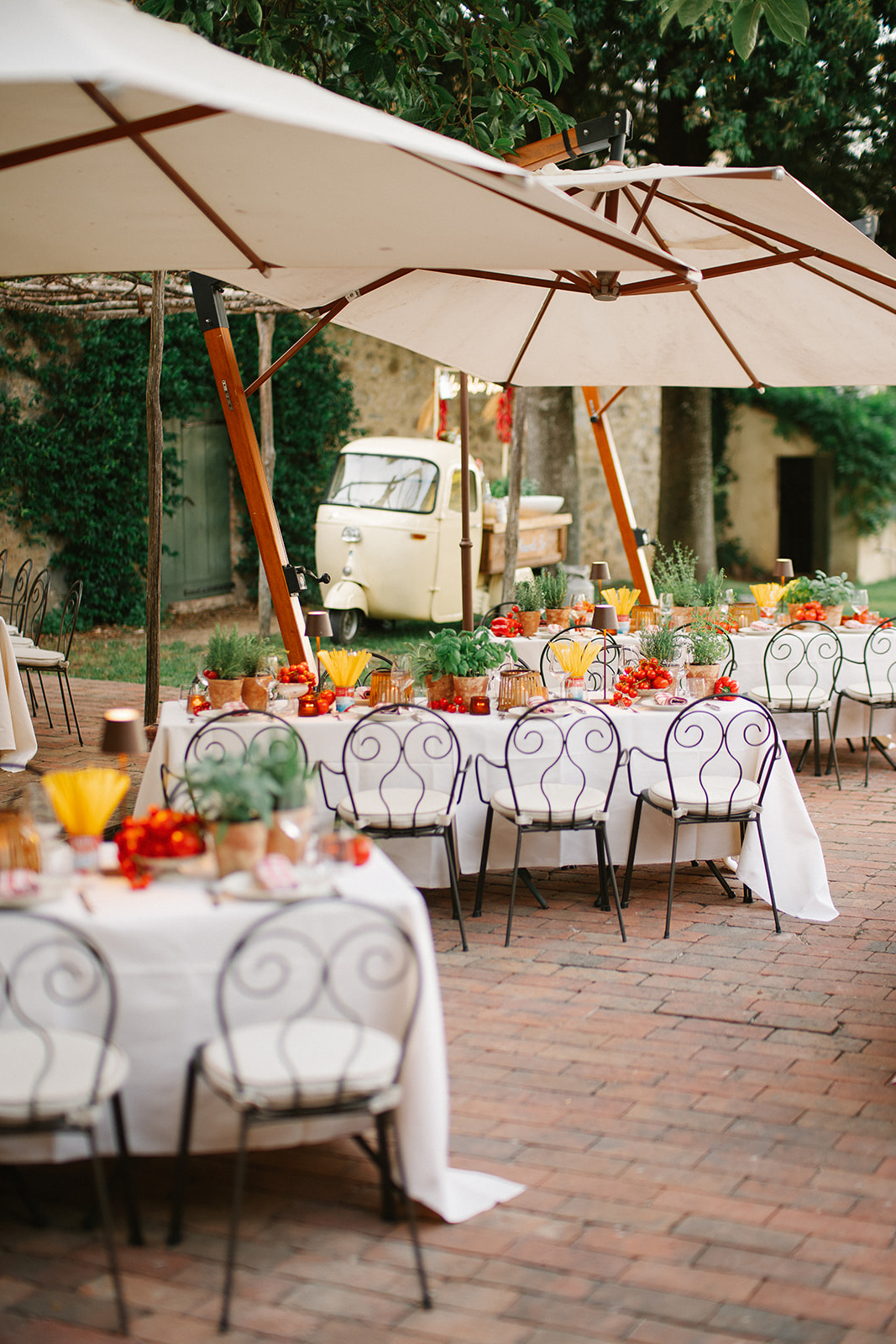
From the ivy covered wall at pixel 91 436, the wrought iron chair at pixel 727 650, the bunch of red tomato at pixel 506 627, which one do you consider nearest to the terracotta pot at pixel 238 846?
the wrought iron chair at pixel 727 650

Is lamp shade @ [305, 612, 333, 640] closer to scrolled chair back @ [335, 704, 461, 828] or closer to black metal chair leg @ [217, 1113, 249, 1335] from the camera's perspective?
scrolled chair back @ [335, 704, 461, 828]

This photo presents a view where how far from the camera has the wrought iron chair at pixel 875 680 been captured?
7.87 metres

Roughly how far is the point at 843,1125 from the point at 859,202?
12405 mm

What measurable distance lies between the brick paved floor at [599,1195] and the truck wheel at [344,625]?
7.90 metres

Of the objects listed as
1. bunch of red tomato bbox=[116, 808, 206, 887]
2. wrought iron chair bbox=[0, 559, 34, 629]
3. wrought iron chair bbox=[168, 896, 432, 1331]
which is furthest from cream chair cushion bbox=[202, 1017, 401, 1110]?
wrought iron chair bbox=[0, 559, 34, 629]

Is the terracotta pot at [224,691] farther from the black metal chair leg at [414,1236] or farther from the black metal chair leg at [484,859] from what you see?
the black metal chair leg at [414,1236]

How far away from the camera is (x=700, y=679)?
19.4 ft

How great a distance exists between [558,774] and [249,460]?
2.50m

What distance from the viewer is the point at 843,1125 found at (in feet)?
12.2

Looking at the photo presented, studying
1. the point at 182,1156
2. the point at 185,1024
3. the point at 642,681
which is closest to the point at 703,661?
the point at 642,681

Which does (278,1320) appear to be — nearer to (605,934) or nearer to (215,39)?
(605,934)

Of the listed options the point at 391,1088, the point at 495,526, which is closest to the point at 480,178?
the point at 391,1088

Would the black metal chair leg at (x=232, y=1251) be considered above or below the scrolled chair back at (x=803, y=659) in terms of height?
below

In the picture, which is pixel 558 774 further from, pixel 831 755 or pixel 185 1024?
pixel 831 755
